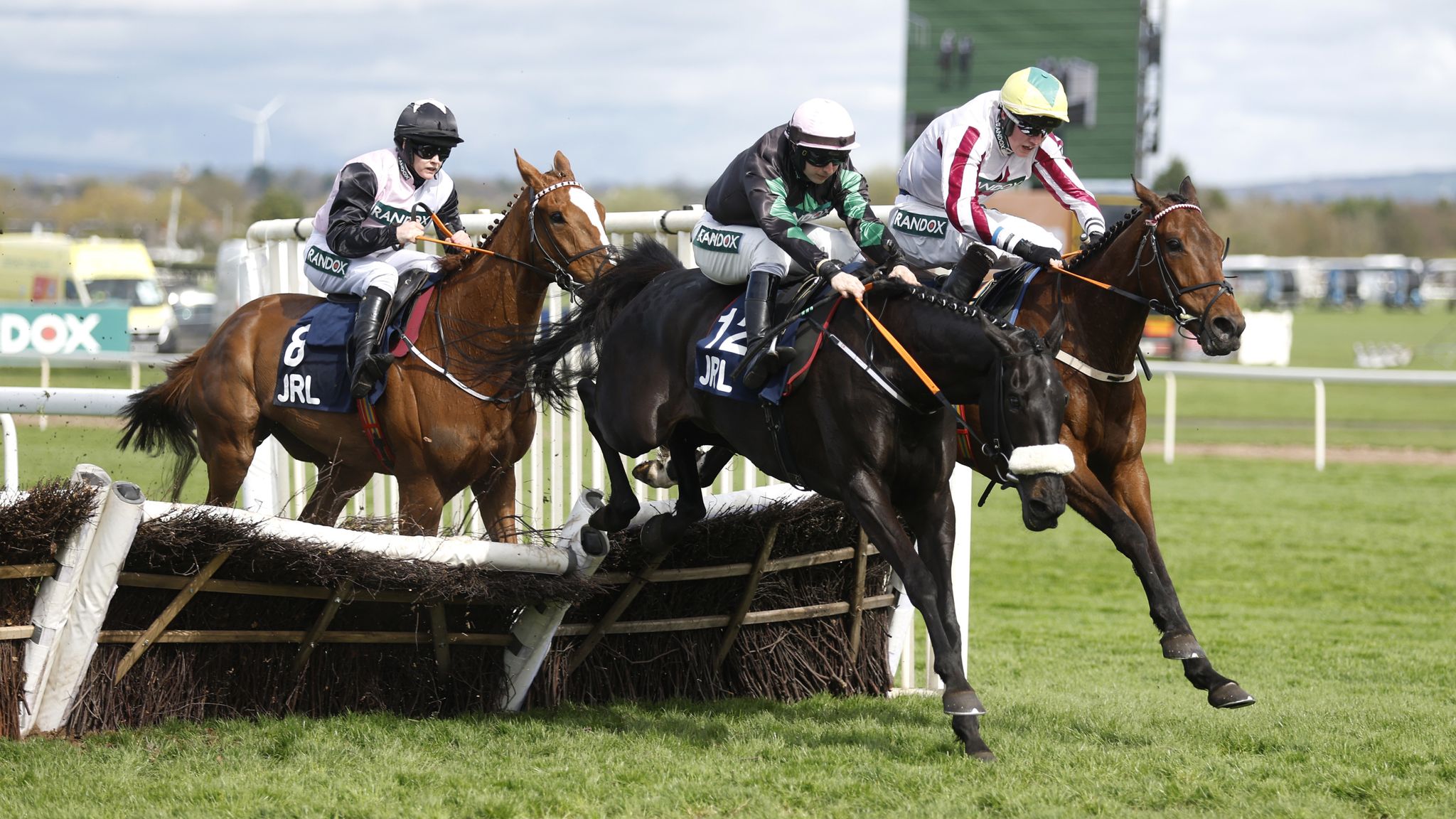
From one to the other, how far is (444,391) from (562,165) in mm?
981

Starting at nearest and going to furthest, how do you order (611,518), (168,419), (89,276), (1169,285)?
(611,518), (1169,285), (168,419), (89,276)

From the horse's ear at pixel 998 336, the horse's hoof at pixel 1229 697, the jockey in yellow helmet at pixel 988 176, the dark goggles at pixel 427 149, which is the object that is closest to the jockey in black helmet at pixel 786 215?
the jockey in yellow helmet at pixel 988 176

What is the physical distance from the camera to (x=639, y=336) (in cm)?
525

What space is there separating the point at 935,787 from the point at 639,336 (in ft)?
6.65

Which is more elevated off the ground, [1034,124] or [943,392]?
[1034,124]

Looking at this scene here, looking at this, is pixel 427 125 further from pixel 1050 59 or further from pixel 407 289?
pixel 1050 59

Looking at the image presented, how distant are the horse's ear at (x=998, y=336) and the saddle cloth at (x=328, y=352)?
7.47 feet

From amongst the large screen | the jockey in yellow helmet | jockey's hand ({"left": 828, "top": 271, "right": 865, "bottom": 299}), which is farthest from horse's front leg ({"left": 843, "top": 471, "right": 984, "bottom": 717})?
the large screen

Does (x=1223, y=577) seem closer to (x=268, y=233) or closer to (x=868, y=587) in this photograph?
(x=868, y=587)

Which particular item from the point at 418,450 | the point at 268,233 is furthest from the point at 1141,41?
the point at 418,450

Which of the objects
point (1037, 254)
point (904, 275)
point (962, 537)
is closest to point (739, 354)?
point (904, 275)

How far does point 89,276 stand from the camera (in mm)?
24141

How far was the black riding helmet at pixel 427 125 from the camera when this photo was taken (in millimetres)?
5684

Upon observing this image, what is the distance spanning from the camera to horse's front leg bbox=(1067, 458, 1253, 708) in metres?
4.69
